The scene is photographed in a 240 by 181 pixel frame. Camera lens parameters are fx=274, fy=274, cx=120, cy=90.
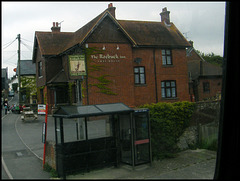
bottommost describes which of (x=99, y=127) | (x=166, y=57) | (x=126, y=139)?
(x=126, y=139)

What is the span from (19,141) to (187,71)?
16446 mm

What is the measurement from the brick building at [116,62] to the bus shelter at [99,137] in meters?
6.67

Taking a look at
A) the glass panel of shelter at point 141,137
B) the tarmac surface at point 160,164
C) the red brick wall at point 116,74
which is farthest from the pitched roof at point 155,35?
the glass panel of shelter at point 141,137

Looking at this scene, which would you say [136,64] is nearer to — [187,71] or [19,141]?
[187,71]

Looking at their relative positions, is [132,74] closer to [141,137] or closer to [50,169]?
[141,137]

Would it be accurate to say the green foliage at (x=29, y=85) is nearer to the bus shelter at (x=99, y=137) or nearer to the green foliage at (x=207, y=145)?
the green foliage at (x=207, y=145)

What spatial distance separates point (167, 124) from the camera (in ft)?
35.6

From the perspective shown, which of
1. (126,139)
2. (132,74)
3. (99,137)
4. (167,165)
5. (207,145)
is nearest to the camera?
(99,137)

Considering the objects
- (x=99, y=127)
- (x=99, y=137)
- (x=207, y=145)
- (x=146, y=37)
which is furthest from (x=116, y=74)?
(x=99, y=137)

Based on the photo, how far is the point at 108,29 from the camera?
18.5 m

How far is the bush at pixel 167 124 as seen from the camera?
32.2 ft

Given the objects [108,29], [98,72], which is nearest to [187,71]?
[108,29]

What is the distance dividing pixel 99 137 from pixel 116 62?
1054cm

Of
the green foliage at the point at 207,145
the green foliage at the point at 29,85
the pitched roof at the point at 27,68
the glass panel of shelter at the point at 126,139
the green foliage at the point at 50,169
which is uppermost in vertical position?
the pitched roof at the point at 27,68
